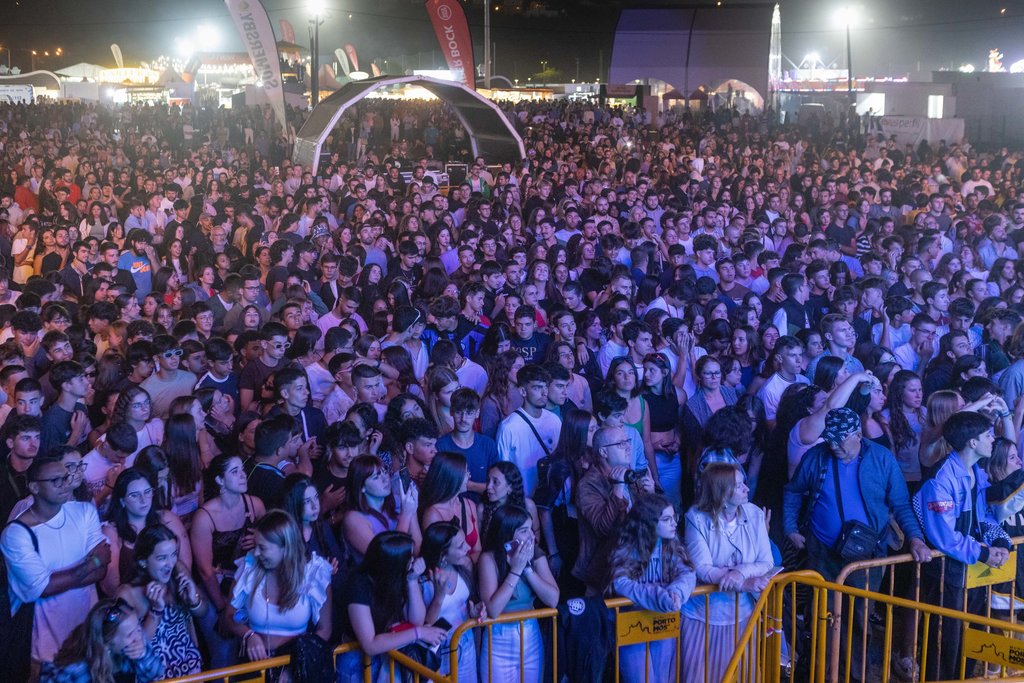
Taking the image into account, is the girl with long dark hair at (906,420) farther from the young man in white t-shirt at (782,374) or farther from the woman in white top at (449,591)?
the woman in white top at (449,591)

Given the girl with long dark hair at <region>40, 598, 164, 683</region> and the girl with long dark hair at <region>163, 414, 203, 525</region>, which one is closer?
the girl with long dark hair at <region>40, 598, 164, 683</region>

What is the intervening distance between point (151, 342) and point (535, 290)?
3.35 meters

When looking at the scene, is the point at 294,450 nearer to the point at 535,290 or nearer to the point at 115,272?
the point at 535,290

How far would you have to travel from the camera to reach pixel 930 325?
8055 millimetres

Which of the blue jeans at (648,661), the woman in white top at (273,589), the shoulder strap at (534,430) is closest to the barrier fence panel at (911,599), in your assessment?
the blue jeans at (648,661)

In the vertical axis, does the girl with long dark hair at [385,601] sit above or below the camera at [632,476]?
below

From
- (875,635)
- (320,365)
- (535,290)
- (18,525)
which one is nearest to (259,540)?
(18,525)

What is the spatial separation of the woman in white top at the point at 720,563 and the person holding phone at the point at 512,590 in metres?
0.73

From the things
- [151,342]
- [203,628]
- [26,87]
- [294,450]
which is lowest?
[203,628]

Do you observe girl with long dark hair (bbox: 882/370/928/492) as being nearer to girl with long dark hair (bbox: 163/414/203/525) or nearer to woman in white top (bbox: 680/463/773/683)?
woman in white top (bbox: 680/463/773/683)

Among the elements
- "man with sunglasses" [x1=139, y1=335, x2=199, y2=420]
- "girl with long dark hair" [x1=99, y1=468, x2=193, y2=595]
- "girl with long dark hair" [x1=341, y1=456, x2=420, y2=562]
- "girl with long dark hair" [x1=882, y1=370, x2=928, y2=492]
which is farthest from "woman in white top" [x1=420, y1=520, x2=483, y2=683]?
"girl with long dark hair" [x1=882, y1=370, x2=928, y2=492]

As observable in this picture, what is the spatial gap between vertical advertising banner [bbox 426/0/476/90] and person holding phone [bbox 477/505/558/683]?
2027cm

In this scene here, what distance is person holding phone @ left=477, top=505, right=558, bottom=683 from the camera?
4566 mm

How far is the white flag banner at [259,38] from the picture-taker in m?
21.2
